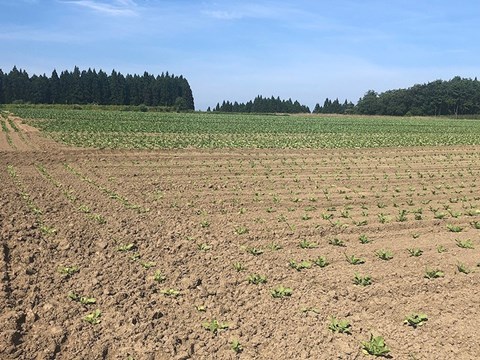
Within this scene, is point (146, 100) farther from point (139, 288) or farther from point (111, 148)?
point (139, 288)

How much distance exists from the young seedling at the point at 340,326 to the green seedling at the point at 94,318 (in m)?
2.49

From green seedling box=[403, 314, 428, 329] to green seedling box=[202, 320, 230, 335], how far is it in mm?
1951

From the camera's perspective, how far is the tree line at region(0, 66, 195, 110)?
105938mm

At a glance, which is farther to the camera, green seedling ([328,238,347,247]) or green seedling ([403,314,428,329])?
green seedling ([328,238,347,247])

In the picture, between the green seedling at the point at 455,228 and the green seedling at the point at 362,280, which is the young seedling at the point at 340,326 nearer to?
the green seedling at the point at 362,280

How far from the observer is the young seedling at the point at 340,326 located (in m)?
4.60

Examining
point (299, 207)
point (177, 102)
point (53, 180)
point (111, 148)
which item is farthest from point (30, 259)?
point (177, 102)

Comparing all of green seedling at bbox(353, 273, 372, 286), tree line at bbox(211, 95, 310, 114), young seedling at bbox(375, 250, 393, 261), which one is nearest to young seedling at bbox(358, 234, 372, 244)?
young seedling at bbox(375, 250, 393, 261)

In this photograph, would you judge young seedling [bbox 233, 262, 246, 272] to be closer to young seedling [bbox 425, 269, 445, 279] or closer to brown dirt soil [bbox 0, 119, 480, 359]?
brown dirt soil [bbox 0, 119, 480, 359]

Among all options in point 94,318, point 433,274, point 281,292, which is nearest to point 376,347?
point 281,292

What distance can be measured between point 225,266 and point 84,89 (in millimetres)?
109192

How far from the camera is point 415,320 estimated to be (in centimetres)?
478

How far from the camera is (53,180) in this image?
12797 mm

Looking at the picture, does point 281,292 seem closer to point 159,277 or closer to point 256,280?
point 256,280
